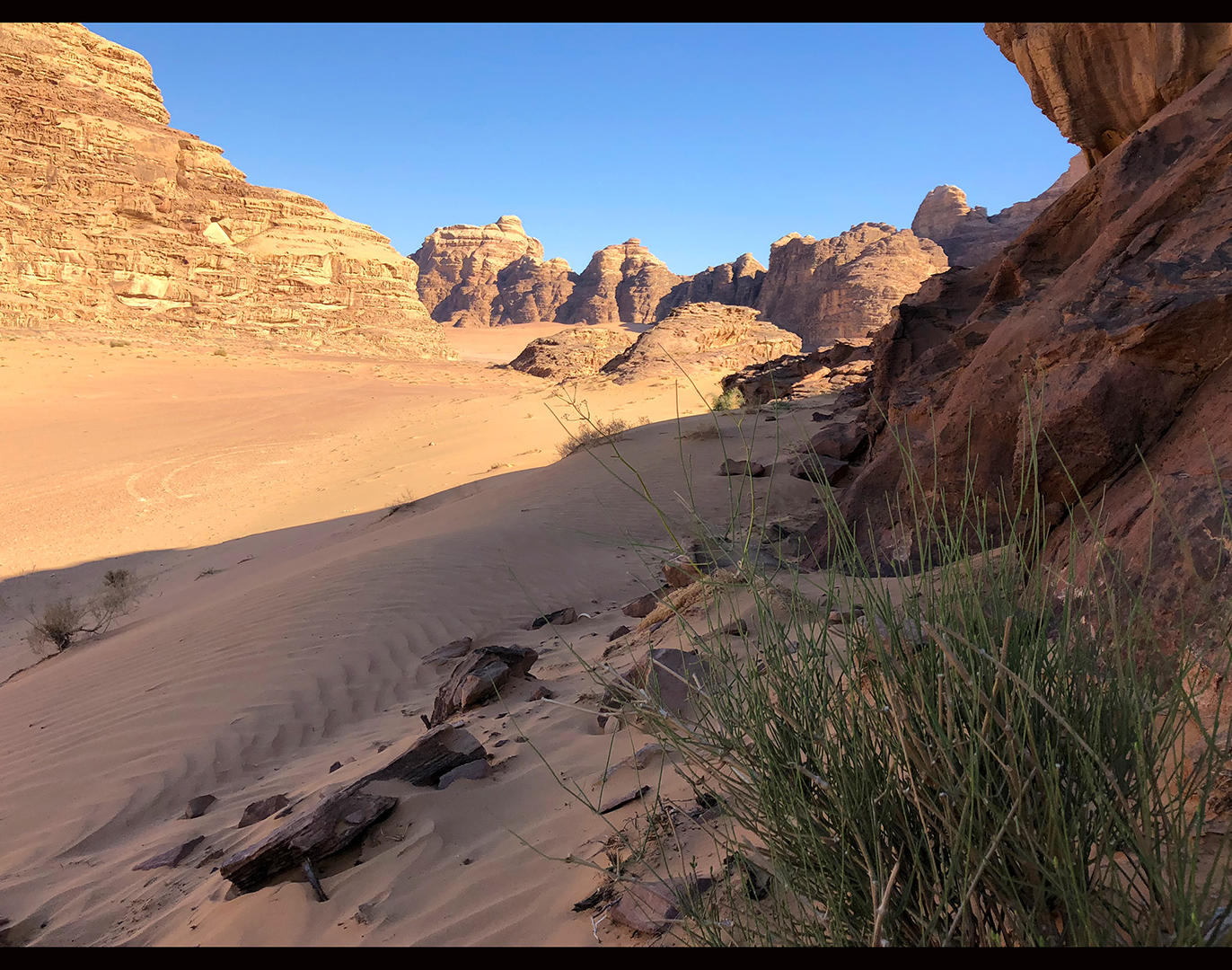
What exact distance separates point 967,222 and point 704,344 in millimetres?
37038

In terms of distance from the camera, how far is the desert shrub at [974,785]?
1.11 metres

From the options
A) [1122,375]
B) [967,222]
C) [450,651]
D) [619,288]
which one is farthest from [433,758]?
[619,288]

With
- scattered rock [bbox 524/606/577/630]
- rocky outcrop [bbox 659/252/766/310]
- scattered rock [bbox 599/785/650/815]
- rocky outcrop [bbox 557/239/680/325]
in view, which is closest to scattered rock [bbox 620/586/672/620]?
scattered rock [bbox 524/606/577/630]

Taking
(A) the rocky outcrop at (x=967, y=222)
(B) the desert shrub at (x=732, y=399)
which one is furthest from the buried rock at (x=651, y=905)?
(A) the rocky outcrop at (x=967, y=222)

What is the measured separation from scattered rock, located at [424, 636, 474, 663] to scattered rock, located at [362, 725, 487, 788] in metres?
1.94

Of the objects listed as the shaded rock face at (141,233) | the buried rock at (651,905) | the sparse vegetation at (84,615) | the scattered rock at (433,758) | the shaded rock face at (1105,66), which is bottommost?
the buried rock at (651,905)

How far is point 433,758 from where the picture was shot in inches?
116

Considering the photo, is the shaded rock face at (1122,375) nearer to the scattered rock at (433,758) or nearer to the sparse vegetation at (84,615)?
the scattered rock at (433,758)

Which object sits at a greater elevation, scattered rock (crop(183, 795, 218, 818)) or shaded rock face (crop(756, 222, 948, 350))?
A: shaded rock face (crop(756, 222, 948, 350))

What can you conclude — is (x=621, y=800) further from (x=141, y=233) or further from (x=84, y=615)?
(x=141, y=233)

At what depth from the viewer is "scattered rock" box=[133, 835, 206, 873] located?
2.88m

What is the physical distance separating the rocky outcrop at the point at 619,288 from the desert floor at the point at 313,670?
235 ft

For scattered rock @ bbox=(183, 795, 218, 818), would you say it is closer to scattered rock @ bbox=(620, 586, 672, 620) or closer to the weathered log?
the weathered log
